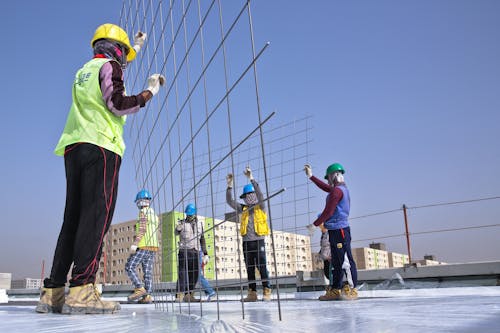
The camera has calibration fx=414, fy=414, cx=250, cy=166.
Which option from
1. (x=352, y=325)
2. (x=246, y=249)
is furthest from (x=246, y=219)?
(x=352, y=325)

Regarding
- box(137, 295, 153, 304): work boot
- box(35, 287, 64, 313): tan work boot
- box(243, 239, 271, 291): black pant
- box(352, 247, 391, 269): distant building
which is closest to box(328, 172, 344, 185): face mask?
box(243, 239, 271, 291): black pant

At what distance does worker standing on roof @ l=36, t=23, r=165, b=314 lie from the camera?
2129mm

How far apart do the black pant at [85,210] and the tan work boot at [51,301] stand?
4 centimetres

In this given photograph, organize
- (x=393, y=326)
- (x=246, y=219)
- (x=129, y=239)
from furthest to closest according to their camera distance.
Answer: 1. (x=129, y=239)
2. (x=246, y=219)
3. (x=393, y=326)

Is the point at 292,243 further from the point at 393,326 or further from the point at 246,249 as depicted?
the point at 393,326

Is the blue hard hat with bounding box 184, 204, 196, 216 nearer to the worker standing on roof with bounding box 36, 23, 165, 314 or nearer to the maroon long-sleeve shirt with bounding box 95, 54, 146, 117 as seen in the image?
the worker standing on roof with bounding box 36, 23, 165, 314

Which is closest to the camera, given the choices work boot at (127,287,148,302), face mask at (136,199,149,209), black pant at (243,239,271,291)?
black pant at (243,239,271,291)

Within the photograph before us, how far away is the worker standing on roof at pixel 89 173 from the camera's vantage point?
83.8 inches

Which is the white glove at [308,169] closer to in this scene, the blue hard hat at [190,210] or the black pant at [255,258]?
the black pant at [255,258]

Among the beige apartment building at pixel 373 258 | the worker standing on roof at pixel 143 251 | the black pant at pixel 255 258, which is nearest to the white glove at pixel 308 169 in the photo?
the black pant at pixel 255 258

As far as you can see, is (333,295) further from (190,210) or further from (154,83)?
(190,210)

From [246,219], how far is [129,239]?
58.8m

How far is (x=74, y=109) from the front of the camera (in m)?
2.33

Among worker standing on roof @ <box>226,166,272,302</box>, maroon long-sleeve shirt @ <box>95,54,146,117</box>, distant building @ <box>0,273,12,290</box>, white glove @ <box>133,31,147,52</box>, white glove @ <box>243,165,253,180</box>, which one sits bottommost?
distant building @ <box>0,273,12,290</box>
